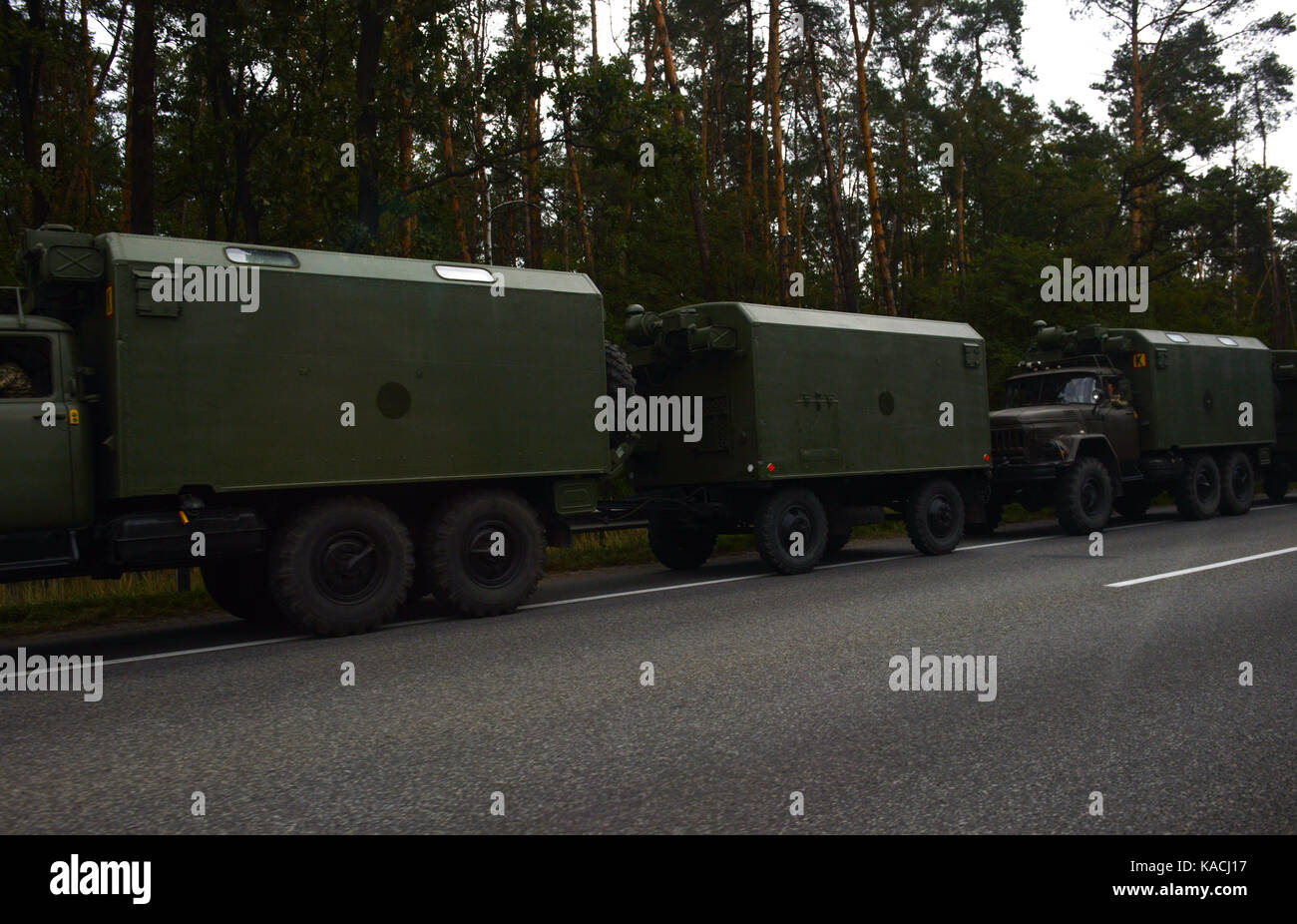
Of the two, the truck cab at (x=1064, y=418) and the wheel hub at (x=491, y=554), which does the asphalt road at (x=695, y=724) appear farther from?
the truck cab at (x=1064, y=418)

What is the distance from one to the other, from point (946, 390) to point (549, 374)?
6530 mm

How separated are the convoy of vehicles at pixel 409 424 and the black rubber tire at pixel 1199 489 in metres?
6.43

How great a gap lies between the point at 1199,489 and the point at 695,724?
55.6 ft

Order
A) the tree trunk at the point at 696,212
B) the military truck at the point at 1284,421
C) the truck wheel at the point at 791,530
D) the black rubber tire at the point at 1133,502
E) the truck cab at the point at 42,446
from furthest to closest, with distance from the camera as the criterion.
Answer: the tree trunk at the point at 696,212 → the military truck at the point at 1284,421 → the black rubber tire at the point at 1133,502 → the truck wheel at the point at 791,530 → the truck cab at the point at 42,446

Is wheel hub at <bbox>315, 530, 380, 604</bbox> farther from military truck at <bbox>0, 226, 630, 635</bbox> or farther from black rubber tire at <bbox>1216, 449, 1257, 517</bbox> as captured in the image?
black rubber tire at <bbox>1216, 449, 1257, 517</bbox>

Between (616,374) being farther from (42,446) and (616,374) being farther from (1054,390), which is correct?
(1054,390)

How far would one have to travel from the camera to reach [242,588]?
9641mm

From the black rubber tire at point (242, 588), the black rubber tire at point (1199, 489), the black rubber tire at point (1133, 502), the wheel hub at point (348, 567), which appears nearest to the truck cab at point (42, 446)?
the black rubber tire at point (242, 588)

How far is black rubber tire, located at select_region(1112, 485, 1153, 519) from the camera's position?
19330mm

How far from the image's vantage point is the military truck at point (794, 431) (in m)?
12.2

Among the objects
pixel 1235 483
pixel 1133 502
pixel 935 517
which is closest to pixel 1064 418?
pixel 935 517

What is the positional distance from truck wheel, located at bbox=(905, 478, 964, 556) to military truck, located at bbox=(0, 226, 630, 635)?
5101 millimetres

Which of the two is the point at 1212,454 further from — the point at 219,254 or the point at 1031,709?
the point at 219,254

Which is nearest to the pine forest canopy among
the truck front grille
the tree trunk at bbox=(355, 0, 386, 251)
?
the tree trunk at bbox=(355, 0, 386, 251)
